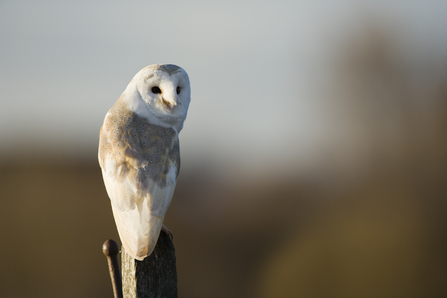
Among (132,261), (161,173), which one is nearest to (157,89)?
(161,173)

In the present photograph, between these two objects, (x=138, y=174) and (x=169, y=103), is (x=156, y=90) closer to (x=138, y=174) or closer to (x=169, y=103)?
(x=169, y=103)

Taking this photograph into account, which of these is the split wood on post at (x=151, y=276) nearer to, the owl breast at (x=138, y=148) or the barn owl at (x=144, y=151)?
the barn owl at (x=144, y=151)

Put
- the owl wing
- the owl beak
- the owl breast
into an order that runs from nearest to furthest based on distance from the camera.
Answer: the owl wing, the owl breast, the owl beak

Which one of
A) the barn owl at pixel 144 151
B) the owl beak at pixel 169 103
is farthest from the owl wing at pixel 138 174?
the owl beak at pixel 169 103

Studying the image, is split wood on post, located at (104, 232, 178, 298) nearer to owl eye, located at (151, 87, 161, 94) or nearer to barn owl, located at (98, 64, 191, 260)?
barn owl, located at (98, 64, 191, 260)

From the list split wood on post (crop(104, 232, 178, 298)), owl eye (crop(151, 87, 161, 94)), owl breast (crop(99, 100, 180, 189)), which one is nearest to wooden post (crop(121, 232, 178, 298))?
split wood on post (crop(104, 232, 178, 298))

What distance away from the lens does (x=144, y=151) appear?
184cm

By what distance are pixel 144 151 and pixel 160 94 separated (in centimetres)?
39

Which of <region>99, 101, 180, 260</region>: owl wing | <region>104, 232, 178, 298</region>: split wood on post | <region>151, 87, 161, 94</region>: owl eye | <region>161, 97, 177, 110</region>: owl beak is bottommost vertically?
<region>104, 232, 178, 298</region>: split wood on post

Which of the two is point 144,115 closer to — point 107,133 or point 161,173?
point 107,133

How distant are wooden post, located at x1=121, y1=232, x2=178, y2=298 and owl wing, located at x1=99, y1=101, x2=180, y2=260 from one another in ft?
0.26

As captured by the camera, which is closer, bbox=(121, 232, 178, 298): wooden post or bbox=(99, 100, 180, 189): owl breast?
bbox=(121, 232, 178, 298): wooden post

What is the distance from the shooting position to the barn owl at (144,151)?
1.67 m

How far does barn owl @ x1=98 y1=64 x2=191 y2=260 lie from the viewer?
1.67 meters
